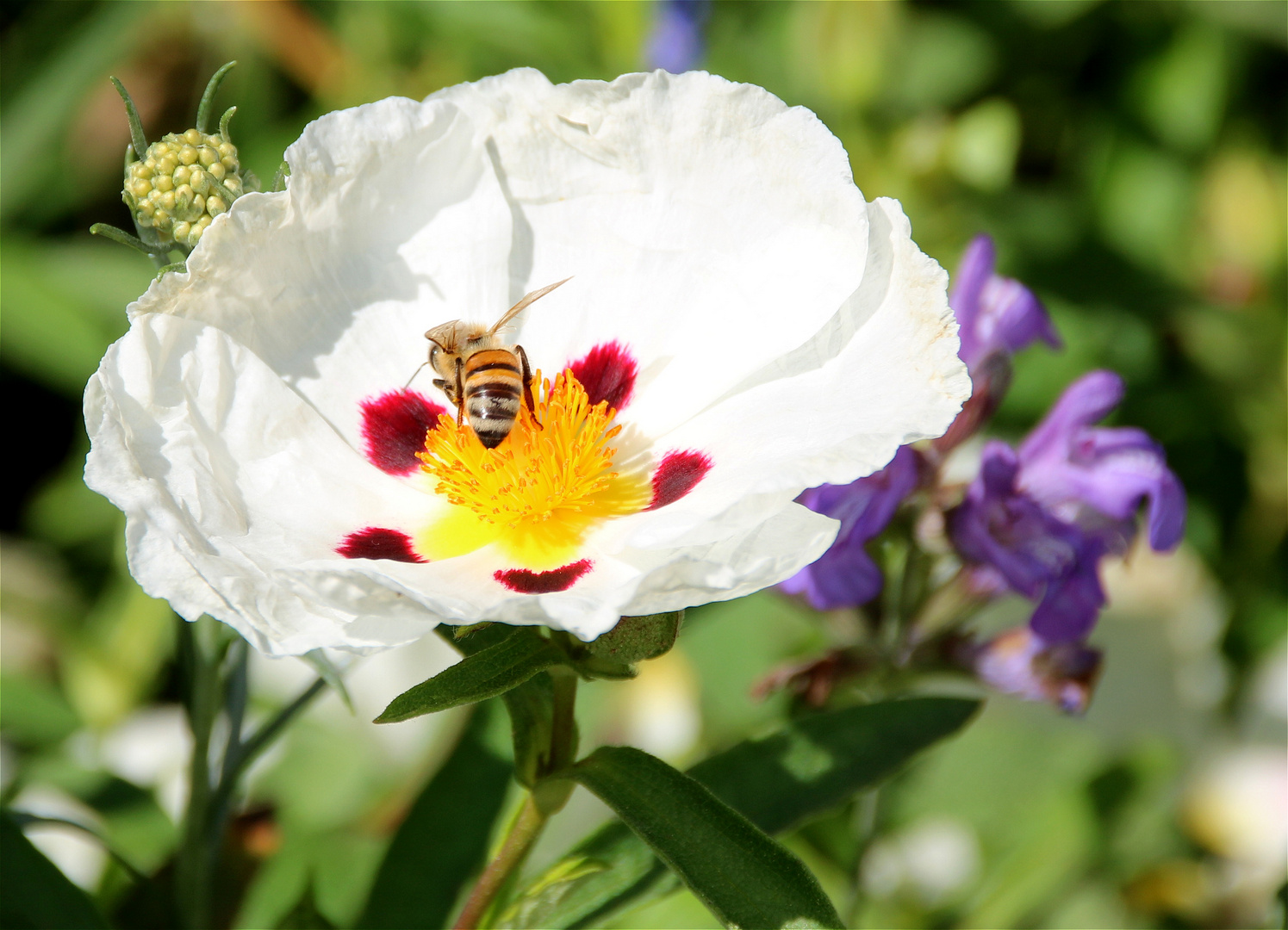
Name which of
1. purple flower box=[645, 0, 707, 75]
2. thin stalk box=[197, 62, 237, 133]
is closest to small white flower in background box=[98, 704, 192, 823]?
thin stalk box=[197, 62, 237, 133]

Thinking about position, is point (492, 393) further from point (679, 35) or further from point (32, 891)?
point (679, 35)

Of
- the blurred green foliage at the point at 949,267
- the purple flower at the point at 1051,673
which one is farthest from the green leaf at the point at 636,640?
the purple flower at the point at 1051,673

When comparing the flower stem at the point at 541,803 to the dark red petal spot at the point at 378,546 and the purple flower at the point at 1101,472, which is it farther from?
the purple flower at the point at 1101,472

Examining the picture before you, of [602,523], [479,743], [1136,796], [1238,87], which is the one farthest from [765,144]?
[1238,87]

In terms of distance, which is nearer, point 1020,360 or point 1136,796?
point 1136,796

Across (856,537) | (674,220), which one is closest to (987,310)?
(856,537)

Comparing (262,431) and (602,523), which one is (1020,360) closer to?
(602,523)

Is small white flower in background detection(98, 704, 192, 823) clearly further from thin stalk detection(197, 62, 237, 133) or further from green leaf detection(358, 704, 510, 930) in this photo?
thin stalk detection(197, 62, 237, 133)
